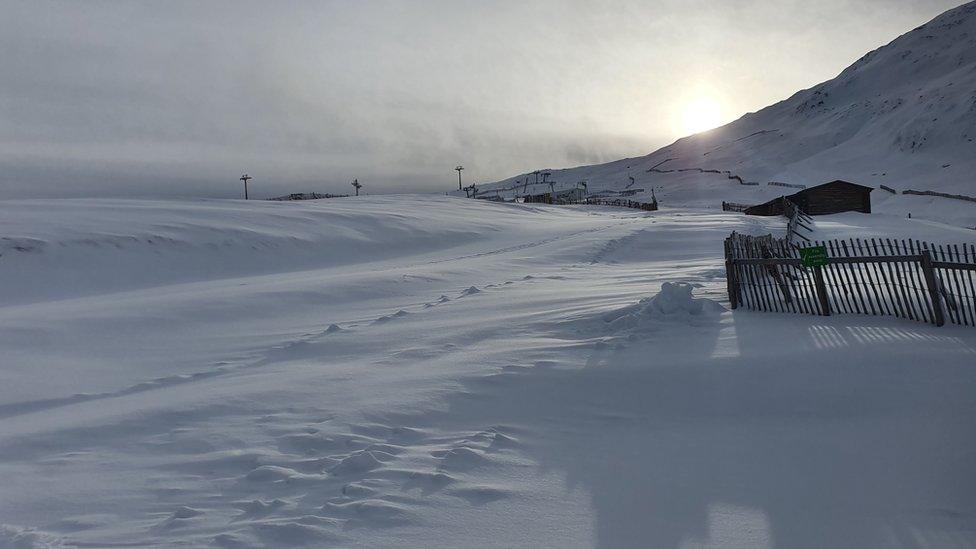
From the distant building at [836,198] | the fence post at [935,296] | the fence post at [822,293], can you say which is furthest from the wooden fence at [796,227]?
the distant building at [836,198]

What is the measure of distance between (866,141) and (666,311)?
123m

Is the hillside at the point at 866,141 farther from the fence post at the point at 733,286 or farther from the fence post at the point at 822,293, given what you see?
the fence post at the point at 822,293

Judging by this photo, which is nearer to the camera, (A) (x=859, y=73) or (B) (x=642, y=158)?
(A) (x=859, y=73)

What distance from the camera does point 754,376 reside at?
7.00 m

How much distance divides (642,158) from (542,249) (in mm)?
179002

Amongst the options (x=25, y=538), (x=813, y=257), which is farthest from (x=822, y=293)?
(x=25, y=538)

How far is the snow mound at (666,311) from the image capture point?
9.38m

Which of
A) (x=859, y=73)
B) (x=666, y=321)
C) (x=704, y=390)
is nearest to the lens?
(x=704, y=390)

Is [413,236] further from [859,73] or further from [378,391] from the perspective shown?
[859,73]

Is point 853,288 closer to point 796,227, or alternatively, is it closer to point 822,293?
point 822,293

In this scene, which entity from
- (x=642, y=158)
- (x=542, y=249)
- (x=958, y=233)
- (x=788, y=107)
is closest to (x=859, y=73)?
(x=788, y=107)

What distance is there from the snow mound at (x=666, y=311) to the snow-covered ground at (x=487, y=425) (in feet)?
0.10

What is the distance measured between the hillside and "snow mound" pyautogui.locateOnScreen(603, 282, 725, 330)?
46.3 meters

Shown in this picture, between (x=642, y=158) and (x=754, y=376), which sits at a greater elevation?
(x=642, y=158)
